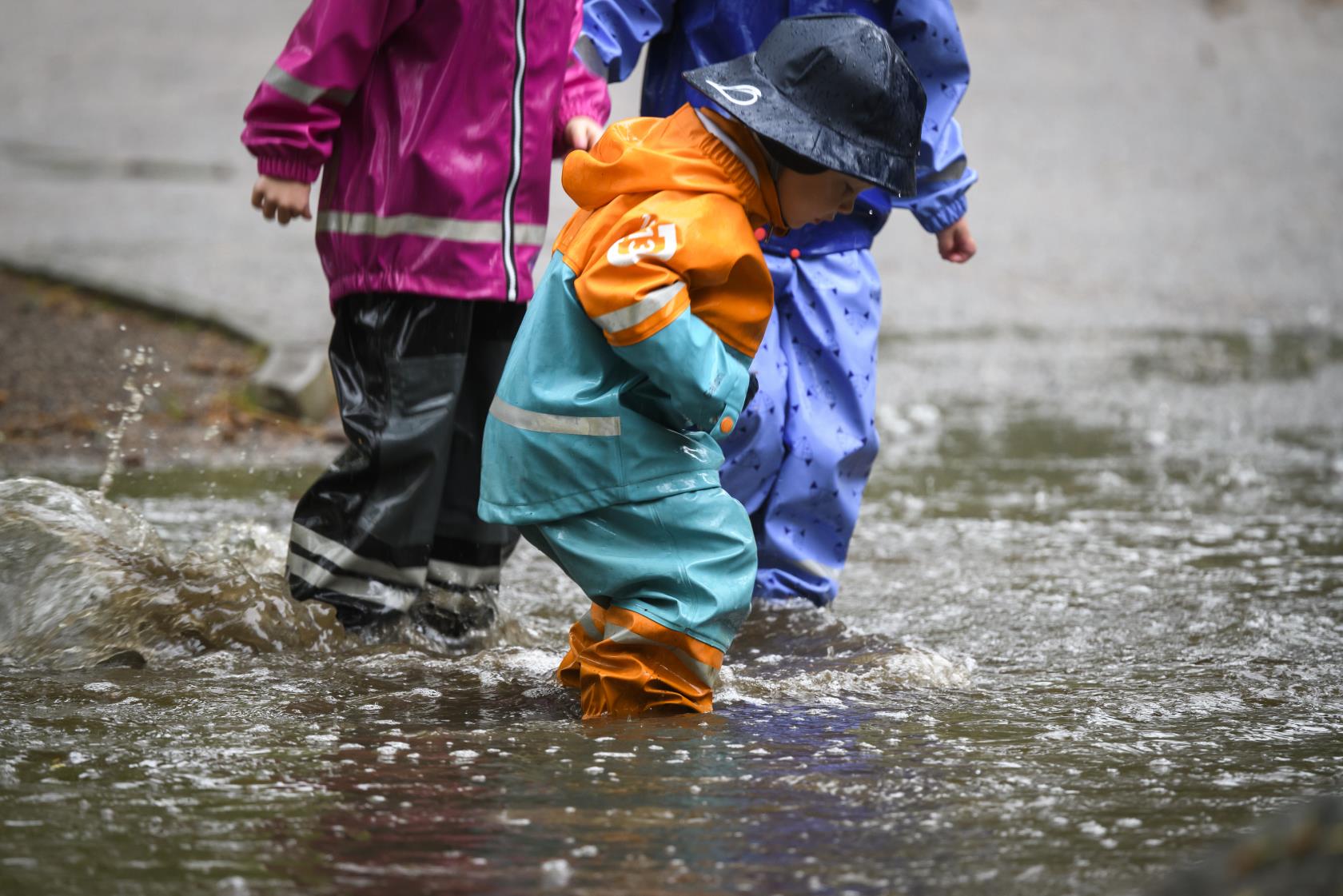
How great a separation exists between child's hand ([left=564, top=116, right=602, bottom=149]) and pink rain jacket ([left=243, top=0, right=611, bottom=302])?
0.10 m

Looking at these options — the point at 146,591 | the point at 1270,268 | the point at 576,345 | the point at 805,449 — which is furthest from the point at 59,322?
the point at 1270,268

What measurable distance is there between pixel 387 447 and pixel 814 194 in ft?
3.17

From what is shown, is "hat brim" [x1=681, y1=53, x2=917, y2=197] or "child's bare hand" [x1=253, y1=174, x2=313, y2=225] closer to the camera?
"hat brim" [x1=681, y1=53, x2=917, y2=197]

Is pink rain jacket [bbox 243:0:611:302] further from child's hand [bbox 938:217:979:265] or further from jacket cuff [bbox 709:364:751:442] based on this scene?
child's hand [bbox 938:217:979:265]

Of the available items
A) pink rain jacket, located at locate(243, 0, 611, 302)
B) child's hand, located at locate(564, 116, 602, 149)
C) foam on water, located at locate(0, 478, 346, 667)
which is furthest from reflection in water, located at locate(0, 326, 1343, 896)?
child's hand, located at locate(564, 116, 602, 149)

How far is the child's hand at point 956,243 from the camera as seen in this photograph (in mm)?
3615

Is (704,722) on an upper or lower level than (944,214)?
lower

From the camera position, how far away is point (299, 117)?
294cm

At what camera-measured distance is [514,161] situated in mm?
3080

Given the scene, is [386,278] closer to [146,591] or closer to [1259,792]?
[146,591]

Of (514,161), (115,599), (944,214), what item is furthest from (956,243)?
(115,599)

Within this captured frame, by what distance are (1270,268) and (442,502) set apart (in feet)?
25.0

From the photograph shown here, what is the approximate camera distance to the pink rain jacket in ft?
9.63

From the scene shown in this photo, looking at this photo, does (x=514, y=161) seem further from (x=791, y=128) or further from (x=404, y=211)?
(x=791, y=128)
